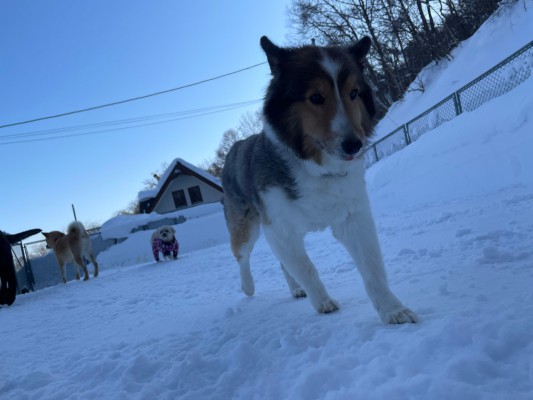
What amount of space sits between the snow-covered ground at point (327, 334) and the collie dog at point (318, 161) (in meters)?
0.35

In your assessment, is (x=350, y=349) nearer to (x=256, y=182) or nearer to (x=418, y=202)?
(x=256, y=182)

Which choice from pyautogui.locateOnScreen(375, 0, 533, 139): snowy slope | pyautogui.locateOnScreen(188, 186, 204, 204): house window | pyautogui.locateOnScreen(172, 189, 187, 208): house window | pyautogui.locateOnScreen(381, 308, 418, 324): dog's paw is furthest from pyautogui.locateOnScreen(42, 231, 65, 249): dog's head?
pyautogui.locateOnScreen(188, 186, 204, 204): house window

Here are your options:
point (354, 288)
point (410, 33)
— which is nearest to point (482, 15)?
point (410, 33)

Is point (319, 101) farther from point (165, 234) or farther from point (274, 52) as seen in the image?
point (165, 234)

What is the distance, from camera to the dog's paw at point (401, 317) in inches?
82.4

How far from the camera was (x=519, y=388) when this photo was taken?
1.25 m

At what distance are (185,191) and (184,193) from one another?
0.18 metres

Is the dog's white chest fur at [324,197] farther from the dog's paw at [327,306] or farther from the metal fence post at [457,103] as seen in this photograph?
the metal fence post at [457,103]

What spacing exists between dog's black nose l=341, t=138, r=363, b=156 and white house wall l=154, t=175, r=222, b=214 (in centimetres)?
3006

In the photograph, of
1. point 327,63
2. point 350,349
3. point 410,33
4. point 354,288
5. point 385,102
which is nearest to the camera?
point 350,349

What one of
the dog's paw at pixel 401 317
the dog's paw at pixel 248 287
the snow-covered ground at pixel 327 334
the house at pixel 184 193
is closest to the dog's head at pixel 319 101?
the dog's paw at pixel 401 317

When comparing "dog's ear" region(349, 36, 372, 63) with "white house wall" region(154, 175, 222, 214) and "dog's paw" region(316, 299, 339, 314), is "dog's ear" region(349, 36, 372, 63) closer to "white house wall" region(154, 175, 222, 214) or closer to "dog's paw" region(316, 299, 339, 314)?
"dog's paw" region(316, 299, 339, 314)

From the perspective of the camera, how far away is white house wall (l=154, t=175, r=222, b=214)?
1265 inches

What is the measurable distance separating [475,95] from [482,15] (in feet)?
44.6
